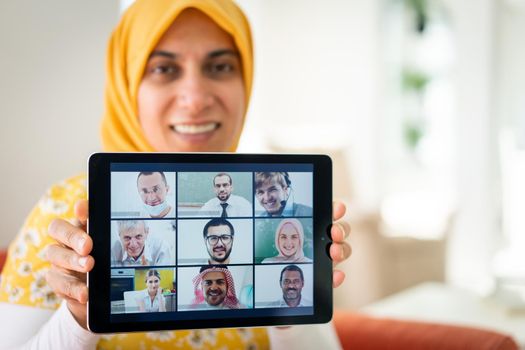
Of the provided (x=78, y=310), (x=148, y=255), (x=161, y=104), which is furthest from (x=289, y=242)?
(x=161, y=104)

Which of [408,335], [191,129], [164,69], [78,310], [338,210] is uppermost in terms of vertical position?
[164,69]

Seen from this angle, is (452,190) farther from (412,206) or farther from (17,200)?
(17,200)

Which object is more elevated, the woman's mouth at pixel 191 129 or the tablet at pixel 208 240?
the woman's mouth at pixel 191 129

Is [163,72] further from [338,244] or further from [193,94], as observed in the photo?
[338,244]

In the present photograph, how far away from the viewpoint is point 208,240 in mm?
819

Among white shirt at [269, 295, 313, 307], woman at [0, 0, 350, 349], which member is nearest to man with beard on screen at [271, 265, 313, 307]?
white shirt at [269, 295, 313, 307]

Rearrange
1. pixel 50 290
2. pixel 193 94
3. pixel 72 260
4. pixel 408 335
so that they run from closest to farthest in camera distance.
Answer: pixel 72 260
pixel 50 290
pixel 193 94
pixel 408 335

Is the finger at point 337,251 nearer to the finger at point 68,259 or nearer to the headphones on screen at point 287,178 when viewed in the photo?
the headphones on screen at point 287,178

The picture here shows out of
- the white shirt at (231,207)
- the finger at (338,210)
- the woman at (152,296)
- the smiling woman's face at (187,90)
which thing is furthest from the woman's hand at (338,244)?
the smiling woman's face at (187,90)

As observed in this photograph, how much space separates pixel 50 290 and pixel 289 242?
14.7 inches

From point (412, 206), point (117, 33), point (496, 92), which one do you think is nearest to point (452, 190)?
point (412, 206)

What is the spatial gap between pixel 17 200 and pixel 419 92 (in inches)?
134

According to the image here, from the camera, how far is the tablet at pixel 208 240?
2.60ft

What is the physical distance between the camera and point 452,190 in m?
4.32
